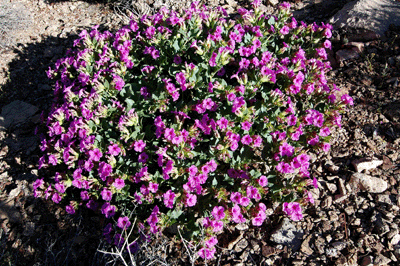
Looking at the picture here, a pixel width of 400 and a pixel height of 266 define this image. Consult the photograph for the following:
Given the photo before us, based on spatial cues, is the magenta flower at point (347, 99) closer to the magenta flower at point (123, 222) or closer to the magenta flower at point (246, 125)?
the magenta flower at point (246, 125)

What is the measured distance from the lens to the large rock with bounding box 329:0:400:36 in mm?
4570

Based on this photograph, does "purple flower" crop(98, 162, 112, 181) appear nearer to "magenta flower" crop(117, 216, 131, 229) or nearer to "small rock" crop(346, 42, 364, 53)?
"magenta flower" crop(117, 216, 131, 229)

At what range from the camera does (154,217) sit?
2.82 meters

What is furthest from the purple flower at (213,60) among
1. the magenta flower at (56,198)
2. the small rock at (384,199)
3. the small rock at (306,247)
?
the small rock at (384,199)

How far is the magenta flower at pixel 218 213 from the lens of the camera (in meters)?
2.75

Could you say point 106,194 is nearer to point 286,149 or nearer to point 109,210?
point 109,210

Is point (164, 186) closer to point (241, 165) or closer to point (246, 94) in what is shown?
point (241, 165)

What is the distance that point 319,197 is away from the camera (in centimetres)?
337

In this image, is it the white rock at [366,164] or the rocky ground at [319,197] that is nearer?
the rocky ground at [319,197]

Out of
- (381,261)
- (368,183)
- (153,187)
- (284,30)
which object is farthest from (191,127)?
(381,261)

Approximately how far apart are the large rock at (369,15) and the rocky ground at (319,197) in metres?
0.12

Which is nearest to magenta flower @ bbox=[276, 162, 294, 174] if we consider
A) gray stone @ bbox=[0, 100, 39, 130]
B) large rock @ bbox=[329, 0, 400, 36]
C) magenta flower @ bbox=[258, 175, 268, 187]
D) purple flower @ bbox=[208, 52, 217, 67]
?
magenta flower @ bbox=[258, 175, 268, 187]

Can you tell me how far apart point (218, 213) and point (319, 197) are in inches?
49.7

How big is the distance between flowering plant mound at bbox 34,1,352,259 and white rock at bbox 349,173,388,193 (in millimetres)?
608
